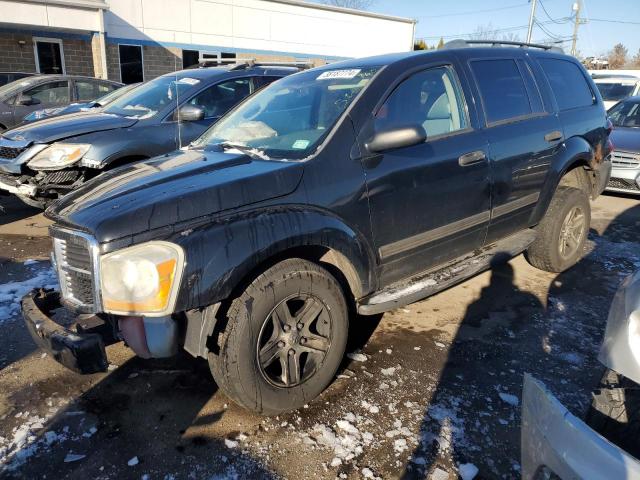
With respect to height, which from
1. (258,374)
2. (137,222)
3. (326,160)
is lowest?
(258,374)

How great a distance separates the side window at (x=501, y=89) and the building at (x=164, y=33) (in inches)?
420

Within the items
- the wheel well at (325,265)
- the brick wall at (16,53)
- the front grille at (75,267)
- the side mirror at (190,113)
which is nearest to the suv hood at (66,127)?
the side mirror at (190,113)

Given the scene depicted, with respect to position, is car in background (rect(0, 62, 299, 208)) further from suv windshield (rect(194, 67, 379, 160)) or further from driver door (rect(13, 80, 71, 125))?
driver door (rect(13, 80, 71, 125))

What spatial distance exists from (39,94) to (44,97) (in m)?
0.10

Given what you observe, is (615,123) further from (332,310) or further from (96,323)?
(96,323)

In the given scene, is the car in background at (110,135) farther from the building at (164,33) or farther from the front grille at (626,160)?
the building at (164,33)

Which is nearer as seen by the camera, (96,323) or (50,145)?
(96,323)

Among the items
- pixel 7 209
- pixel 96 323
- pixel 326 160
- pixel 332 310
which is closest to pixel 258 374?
pixel 332 310

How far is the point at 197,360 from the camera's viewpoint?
3.25m

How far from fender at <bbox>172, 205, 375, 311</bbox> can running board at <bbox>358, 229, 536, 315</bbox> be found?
1.08ft

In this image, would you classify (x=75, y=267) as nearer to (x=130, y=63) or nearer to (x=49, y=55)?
(x=49, y=55)

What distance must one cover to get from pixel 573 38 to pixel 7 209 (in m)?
47.8

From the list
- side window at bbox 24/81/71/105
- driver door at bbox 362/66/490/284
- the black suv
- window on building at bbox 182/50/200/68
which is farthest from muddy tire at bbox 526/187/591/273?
window on building at bbox 182/50/200/68

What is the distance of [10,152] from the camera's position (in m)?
5.46
